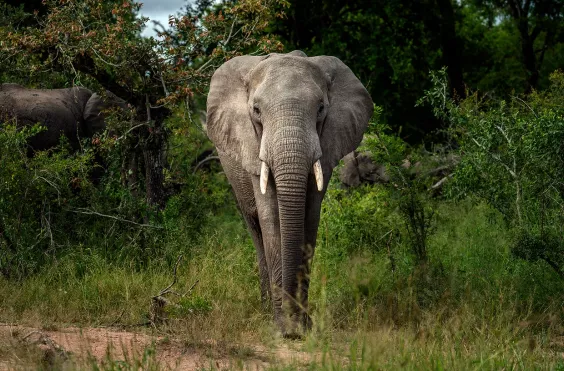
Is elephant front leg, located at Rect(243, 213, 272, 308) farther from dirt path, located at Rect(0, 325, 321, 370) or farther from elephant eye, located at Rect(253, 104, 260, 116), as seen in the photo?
dirt path, located at Rect(0, 325, 321, 370)

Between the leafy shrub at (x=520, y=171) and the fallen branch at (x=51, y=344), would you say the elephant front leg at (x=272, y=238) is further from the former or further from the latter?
the leafy shrub at (x=520, y=171)

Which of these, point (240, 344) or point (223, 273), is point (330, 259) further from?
point (240, 344)

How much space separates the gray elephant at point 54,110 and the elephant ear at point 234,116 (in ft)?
10.3

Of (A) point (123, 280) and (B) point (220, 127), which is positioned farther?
(A) point (123, 280)

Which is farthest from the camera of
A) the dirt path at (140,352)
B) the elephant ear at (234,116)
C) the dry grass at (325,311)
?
the elephant ear at (234,116)

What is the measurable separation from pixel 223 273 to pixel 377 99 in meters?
12.1

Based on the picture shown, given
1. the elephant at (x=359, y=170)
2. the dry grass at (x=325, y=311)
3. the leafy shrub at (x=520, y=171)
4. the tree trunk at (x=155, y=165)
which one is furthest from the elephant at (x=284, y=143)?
the elephant at (x=359, y=170)

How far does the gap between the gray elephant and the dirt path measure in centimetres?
494

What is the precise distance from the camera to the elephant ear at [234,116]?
770cm

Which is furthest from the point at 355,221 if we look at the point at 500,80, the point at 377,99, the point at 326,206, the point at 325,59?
the point at 500,80

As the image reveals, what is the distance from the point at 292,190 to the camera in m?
7.12

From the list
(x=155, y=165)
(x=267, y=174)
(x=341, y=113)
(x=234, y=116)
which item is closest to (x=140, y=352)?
(x=267, y=174)

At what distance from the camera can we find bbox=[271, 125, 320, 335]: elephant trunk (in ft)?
23.2

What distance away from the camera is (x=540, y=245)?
8.05 metres
